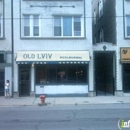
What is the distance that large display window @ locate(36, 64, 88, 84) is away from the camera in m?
20.7

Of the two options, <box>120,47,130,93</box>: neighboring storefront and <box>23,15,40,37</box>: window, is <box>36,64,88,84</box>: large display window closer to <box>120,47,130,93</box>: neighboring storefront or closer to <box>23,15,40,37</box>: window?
<box>23,15,40,37</box>: window

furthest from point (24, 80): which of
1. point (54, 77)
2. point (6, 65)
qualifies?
point (54, 77)

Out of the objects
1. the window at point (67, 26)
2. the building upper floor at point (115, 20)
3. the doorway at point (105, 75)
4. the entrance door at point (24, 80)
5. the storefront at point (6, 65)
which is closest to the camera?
the storefront at point (6, 65)

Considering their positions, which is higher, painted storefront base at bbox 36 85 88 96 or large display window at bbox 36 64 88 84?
large display window at bbox 36 64 88 84

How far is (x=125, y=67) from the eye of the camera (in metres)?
21.1

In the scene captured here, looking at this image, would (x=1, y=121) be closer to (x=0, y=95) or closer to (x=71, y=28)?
(x=0, y=95)

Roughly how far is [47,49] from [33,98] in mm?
4060

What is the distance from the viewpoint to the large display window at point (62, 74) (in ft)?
67.9

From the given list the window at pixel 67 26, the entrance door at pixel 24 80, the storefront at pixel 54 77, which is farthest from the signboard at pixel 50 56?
the window at pixel 67 26

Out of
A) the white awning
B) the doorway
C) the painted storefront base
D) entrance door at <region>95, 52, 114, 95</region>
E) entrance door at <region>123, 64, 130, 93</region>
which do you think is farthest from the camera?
entrance door at <region>95, 52, 114, 95</region>

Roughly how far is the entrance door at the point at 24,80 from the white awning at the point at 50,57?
3.57 ft

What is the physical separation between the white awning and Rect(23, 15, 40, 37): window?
1674 millimetres

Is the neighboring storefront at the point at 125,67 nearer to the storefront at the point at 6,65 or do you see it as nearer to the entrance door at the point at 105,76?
the entrance door at the point at 105,76

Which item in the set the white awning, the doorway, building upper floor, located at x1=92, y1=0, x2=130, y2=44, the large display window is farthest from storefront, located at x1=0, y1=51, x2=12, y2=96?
building upper floor, located at x1=92, y1=0, x2=130, y2=44
